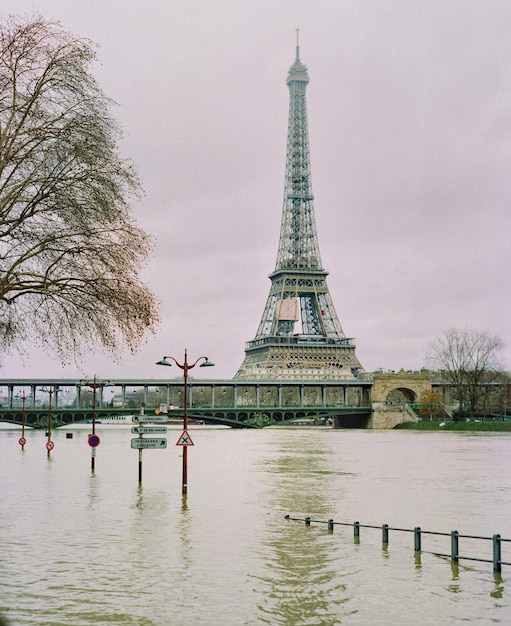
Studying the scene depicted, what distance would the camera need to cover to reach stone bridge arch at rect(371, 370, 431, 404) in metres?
150

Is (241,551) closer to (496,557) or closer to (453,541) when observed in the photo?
(453,541)

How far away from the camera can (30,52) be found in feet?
66.8

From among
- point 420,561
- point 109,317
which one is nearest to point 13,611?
point 109,317

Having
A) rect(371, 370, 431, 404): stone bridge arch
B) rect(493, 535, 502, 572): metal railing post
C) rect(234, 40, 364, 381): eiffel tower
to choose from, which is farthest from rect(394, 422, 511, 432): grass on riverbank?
rect(493, 535, 502, 572): metal railing post

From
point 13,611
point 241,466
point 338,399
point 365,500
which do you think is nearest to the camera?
point 13,611

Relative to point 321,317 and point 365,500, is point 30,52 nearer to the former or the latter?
point 365,500

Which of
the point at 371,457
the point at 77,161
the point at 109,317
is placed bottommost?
the point at 371,457

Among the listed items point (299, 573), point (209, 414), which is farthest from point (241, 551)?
point (209, 414)

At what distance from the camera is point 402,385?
154m

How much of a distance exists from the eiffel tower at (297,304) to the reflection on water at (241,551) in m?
118

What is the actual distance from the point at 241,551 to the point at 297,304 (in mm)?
155584

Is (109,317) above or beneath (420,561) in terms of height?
above

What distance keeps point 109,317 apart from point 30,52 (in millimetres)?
6386

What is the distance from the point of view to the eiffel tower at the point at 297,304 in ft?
548
